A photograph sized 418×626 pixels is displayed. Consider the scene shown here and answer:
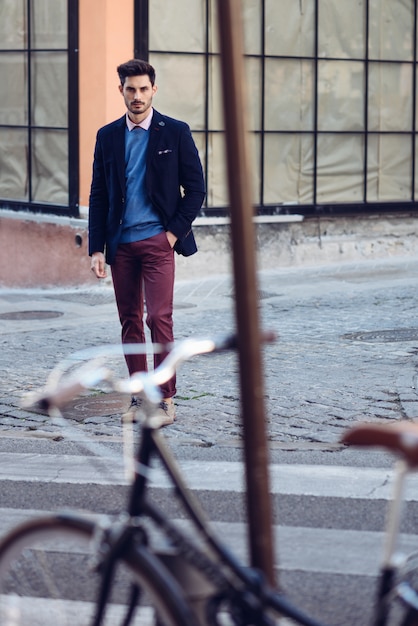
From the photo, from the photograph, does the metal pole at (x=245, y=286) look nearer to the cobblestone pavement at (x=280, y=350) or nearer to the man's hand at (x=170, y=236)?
the cobblestone pavement at (x=280, y=350)

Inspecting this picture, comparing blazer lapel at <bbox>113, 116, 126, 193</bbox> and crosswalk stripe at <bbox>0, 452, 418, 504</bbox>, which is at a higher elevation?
blazer lapel at <bbox>113, 116, 126, 193</bbox>

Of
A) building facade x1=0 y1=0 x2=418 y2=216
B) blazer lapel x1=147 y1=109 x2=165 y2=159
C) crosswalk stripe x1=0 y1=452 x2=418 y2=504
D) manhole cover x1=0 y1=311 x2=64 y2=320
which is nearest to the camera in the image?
crosswalk stripe x1=0 y1=452 x2=418 y2=504

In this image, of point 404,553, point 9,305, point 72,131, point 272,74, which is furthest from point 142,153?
point 272,74

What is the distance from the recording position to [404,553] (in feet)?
15.4

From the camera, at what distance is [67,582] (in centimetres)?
317

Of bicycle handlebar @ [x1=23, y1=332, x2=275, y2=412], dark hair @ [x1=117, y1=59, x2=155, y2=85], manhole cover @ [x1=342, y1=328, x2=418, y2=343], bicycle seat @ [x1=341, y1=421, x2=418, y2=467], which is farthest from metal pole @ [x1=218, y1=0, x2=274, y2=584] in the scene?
manhole cover @ [x1=342, y1=328, x2=418, y2=343]

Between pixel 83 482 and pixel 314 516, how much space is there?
118 centimetres

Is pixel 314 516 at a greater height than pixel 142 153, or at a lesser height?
lesser

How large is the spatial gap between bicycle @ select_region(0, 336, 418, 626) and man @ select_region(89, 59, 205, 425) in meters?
4.10

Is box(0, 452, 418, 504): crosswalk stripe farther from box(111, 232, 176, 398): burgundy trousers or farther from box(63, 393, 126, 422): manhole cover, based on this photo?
box(63, 393, 126, 422): manhole cover

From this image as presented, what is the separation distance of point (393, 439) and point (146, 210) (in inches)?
190

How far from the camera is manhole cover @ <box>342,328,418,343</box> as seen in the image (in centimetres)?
1005

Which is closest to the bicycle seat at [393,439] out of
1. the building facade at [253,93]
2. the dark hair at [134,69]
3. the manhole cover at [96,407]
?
the dark hair at [134,69]

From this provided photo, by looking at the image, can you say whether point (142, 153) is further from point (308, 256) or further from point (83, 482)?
point (308, 256)
